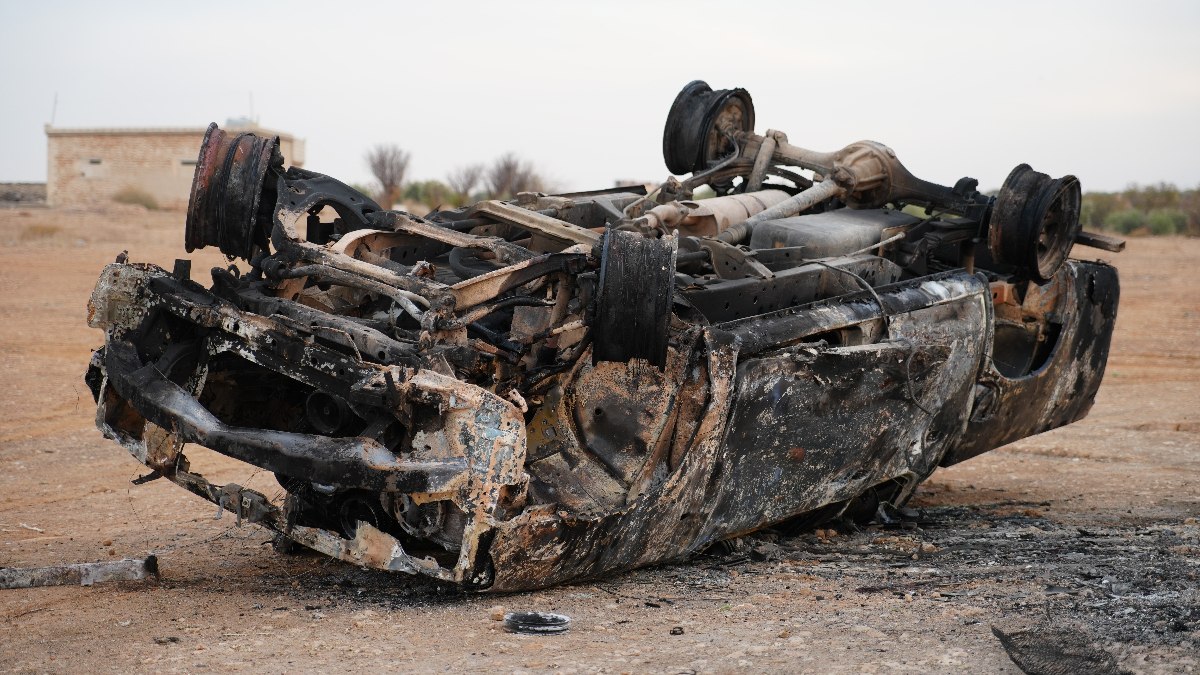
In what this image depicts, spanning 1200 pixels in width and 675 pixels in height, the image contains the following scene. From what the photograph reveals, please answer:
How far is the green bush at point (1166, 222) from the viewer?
35781mm

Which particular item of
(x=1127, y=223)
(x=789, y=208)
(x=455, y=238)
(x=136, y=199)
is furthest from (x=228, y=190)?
(x=1127, y=223)

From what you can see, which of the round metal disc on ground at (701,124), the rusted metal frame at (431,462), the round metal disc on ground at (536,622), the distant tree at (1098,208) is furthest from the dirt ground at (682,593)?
the distant tree at (1098,208)

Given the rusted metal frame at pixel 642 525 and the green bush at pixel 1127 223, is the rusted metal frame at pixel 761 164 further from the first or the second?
the green bush at pixel 1127 223

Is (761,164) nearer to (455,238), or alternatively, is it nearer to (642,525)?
(455,238)

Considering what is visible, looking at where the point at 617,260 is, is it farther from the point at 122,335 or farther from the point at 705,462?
the point at 122,335

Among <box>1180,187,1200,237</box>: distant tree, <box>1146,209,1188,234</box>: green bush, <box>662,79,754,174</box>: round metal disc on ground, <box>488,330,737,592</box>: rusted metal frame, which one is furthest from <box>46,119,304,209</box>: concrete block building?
<box>488,330,737,592</box>: rusted metal frame

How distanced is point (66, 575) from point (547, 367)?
86.3 inches

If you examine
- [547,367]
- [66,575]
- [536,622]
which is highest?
[547,367]

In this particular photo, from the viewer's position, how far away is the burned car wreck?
5.05 m

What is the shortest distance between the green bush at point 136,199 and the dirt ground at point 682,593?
23.9 metres

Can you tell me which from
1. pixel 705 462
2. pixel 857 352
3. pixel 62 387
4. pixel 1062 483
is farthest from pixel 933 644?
pixel 62 387

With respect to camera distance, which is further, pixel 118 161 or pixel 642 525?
pixel 118 161

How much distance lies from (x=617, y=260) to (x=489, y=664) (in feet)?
5.40

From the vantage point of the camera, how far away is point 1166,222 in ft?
118
